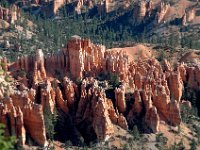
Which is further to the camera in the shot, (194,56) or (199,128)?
(194,56)

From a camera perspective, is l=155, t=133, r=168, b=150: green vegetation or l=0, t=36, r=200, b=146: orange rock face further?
l=155, t=133, r=168, b=150: green vegetation

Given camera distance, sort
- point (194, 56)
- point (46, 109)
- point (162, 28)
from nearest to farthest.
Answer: point (46, 109), point (194, 56), point (162, 28)

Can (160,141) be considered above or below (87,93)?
below

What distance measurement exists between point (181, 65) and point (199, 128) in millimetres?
18781

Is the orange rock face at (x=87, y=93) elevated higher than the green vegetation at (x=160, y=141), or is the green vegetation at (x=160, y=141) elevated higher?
the orange rock face at (x=87, y=93)

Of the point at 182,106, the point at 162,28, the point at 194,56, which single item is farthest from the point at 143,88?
the point at 162,28

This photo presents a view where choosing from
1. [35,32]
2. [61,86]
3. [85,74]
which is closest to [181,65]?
[85,74]

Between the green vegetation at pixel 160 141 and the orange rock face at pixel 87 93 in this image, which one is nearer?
the orange rock face at pixel 87 93

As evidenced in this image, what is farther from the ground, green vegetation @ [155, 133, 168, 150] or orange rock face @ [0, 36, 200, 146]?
orange rock face @ [0, 36, 200, 146]

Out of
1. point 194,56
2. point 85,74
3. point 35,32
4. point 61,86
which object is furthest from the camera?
point 35,32

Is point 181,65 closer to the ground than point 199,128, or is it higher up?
higher up

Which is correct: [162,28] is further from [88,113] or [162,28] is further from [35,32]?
[88,113]

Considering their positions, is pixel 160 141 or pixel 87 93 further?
pixel 87 93

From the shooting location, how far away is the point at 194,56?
11850 cm
